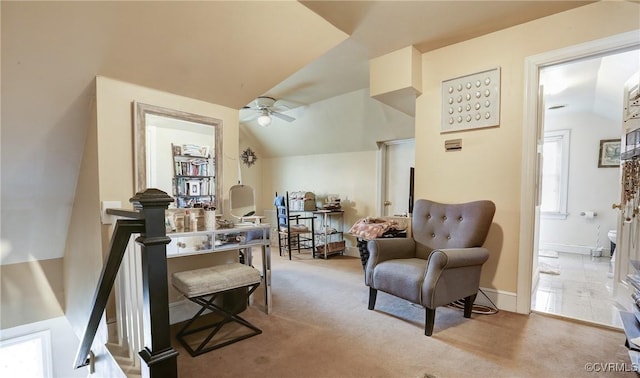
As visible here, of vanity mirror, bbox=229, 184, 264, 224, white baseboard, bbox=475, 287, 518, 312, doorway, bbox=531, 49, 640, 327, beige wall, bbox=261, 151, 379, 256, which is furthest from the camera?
beige wall, bbox=261, 151, 379, 256

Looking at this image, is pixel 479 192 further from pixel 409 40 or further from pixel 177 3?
pixel 177 3

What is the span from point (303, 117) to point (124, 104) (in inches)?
127

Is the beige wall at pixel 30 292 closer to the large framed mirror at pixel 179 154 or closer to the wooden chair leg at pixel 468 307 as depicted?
the large framed mirror at pixel 179 154

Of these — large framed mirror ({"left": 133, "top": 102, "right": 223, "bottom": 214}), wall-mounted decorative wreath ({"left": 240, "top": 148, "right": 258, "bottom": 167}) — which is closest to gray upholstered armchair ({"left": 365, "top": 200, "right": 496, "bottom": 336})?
large framed mirror ({"left": 133, "top": 102, "right": 223, "bottom": 214})

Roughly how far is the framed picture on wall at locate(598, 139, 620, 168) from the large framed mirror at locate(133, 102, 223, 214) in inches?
215

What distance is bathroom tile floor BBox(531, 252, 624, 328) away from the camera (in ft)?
7.95

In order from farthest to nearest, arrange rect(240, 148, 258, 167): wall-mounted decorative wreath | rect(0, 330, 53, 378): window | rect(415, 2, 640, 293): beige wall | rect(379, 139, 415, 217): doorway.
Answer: rect(240, 148, 258, 167): wall-mounted decorative wreath
rect(379, 139, 415, 217): doorway
rect(0, 330, 53, 378): window
rect(415, 2, 640, 293): beige wall

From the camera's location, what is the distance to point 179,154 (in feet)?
8.25

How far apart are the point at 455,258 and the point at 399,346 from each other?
733mm

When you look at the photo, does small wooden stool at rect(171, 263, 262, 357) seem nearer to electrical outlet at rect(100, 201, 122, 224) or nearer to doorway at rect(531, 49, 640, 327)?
electrical outlet at rect(100, 201, 122, 224)

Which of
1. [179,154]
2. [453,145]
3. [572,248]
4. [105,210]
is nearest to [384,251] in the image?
[453,145]

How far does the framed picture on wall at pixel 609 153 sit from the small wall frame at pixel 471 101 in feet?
10.7

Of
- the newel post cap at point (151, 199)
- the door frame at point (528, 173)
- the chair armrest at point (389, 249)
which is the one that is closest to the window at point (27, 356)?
the newel post cap at point (151, 199)

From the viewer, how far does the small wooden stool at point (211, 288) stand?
6.42 ft
